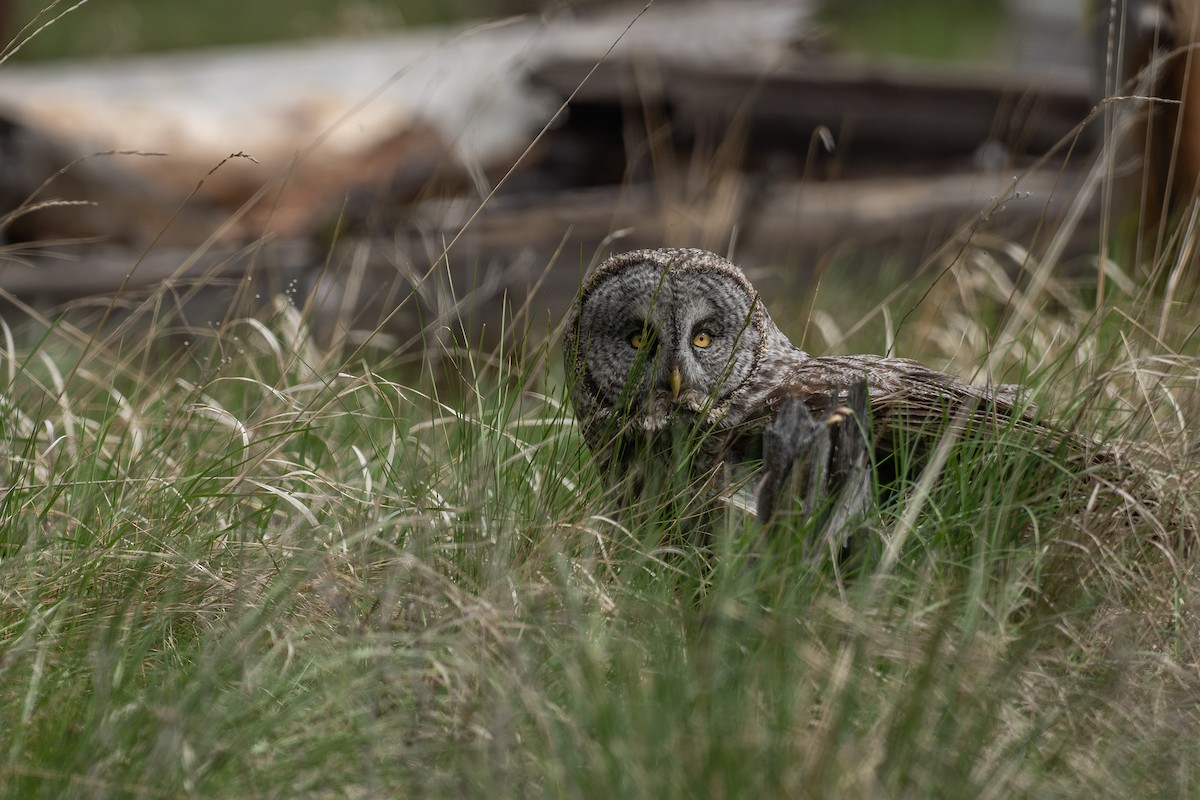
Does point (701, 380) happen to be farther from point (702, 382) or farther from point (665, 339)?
point (665, 339)

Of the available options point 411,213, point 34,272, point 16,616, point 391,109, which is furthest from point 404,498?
point 391,109

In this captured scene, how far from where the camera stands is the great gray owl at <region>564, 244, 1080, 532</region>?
2789 millimetres

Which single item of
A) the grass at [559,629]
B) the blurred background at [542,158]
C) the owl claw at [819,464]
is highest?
the owl claw at [819,464]

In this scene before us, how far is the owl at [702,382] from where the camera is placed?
9.09 ft

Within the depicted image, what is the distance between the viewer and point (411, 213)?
5.80 m

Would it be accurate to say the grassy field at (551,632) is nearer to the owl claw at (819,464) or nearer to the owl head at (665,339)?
the owl claw at (819,464)

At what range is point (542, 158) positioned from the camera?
7711mm

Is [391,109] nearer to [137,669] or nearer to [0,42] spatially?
[0,42]

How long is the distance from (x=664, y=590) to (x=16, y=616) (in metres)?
1.32

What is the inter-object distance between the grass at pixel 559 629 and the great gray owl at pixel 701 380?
0.47 ft

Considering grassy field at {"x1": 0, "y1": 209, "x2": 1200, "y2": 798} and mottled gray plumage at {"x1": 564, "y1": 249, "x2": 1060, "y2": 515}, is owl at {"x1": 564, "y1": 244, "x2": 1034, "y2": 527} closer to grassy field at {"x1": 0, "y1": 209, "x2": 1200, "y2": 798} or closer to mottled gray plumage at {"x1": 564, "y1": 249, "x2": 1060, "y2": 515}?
mottled gray plumage at {"x1": 564, "y1": 249, "x2": 1060, "y2": 515}

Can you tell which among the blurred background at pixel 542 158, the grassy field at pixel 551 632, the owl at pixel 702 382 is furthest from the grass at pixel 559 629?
the blurred background at pixel 542 158

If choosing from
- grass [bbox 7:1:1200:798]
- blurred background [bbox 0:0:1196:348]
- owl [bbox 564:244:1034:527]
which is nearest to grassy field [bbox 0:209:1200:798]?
grass [bbox 7:1:1200:798]

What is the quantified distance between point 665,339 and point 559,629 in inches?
35.4
